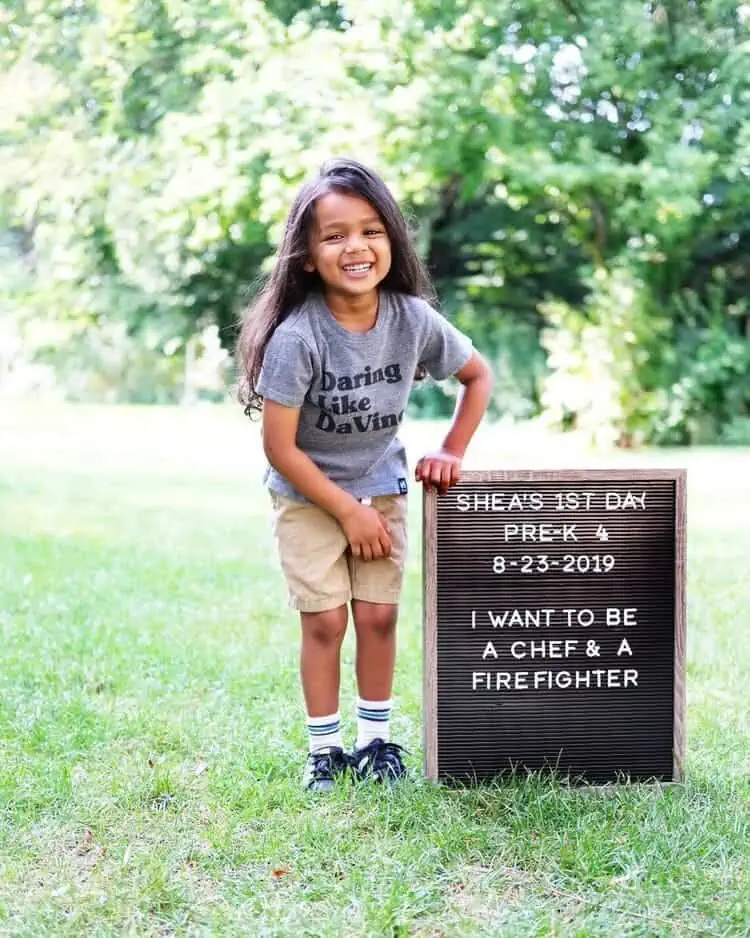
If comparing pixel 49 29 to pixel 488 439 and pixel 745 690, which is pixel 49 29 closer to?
pixel 488 439

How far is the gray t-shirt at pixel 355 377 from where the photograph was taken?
9.30 feet

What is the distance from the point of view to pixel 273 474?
3.05 metres

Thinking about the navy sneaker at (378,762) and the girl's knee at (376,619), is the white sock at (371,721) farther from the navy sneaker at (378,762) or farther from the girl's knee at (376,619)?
the girl's knee at (376,619)

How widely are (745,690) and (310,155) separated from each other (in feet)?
34.3

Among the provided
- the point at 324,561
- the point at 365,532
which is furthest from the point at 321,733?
the point at 365,532

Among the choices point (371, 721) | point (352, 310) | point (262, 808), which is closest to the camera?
point (262, 808)

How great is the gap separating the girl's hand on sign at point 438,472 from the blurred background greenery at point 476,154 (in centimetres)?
1041

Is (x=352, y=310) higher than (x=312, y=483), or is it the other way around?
(x=352, y=310)

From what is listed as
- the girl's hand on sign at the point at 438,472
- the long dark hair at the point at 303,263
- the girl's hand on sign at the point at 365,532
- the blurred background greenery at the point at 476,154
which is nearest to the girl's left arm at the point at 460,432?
the girl's hand on sign at the point at 438,472

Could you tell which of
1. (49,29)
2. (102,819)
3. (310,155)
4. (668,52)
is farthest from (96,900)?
(49,29)

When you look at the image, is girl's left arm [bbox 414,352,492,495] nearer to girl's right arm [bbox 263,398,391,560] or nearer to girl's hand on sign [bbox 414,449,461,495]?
girl's hand on sign [bbox 414,449,461,495]

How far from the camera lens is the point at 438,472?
291 centimetres

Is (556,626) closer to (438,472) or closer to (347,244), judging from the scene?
(438,472)

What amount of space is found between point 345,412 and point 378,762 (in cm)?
93
